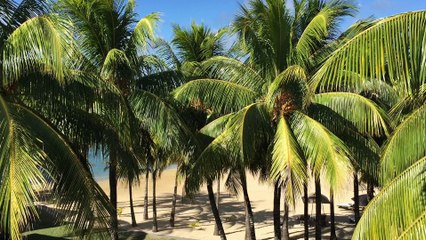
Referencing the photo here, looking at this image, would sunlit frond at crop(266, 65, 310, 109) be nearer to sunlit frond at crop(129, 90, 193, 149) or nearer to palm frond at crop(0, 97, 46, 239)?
sunlit frond at crop(129, 90, 193, 149)

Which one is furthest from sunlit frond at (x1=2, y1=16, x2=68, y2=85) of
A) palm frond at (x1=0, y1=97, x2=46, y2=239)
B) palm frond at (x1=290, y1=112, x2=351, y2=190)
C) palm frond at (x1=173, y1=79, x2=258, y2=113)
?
palm frond at (x1=290, y1=112, x2=351, y2=190)

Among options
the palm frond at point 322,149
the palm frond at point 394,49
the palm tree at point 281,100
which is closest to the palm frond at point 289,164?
the palm tree at point 281,100

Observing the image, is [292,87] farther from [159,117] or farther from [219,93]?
[159,117]

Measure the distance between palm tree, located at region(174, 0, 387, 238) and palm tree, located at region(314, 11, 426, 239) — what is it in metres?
2.66

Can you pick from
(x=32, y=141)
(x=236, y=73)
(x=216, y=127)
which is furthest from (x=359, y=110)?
(x=32, y=141)

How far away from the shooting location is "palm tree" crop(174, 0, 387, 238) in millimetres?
8577

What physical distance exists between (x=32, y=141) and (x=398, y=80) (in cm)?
436

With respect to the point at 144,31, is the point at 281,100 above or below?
below

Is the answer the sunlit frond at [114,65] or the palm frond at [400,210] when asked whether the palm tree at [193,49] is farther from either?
the palm frond at [400,210]

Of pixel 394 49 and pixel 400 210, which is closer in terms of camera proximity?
pixel 394 49

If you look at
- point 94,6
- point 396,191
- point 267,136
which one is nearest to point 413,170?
point 396,191

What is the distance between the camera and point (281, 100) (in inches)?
A: 399

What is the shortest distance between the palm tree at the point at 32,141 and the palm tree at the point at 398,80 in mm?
3425

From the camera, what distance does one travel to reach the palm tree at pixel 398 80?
4.48m
